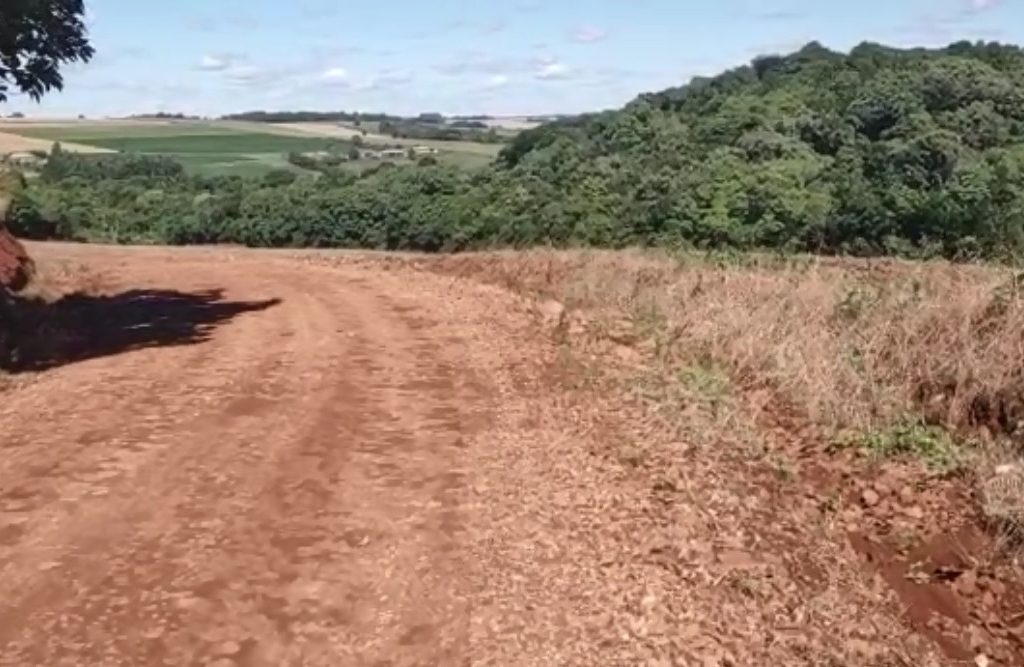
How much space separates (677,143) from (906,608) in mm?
35246

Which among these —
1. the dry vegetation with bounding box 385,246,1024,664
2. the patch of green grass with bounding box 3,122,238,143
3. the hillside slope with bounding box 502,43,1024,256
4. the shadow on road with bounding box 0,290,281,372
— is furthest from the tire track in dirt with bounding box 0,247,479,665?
the patch of green grass with bounding box 3,122,238,143

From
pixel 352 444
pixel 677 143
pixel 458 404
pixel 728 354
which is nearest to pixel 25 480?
pixel 352 444

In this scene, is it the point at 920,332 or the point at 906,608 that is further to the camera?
the point at 920,332

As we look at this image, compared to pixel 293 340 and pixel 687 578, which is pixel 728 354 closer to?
pixel 293 340

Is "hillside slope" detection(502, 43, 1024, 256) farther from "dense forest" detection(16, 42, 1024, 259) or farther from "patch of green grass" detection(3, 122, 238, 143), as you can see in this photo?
"patch of green grass" detection(3, 122, 238, 143)

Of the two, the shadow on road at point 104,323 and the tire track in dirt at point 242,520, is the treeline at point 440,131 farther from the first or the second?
the tire track in dirt at point 242,520

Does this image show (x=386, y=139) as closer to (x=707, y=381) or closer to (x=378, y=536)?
(x=707, y=381)

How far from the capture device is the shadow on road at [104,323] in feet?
42.7

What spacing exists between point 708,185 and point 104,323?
Answer: 21.1m

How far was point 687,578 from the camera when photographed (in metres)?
6.61

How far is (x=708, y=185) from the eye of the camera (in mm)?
33812

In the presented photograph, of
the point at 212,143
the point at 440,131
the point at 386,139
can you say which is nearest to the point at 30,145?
the point at 212,143

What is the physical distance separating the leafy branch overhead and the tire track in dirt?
405cm

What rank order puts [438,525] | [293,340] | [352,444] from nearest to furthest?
[438,525] < [352,444] < [293,340]
